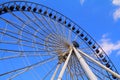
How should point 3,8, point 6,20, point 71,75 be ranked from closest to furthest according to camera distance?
point 6,20 < point 71,75 < point 3,8

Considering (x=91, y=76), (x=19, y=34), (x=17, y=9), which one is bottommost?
(x=91, y=76)

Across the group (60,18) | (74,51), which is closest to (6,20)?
(74,51)

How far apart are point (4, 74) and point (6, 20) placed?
539 centimetres

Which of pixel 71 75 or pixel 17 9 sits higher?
pixel 17 9

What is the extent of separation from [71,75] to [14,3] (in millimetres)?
9963

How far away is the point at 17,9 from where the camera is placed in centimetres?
3522

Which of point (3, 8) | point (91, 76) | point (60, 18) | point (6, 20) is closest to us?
point (91, 76)

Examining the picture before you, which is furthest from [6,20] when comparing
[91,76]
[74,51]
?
[91,76]

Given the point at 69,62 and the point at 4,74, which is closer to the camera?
the point at 4,74

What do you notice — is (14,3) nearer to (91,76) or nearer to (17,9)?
(17,9)

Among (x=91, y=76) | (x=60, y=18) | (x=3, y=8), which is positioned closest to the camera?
(x=91, y=76)

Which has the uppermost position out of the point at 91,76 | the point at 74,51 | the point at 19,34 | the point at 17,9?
the point at 17,9

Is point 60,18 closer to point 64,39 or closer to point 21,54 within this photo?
point 64,39

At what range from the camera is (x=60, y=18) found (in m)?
40.2
